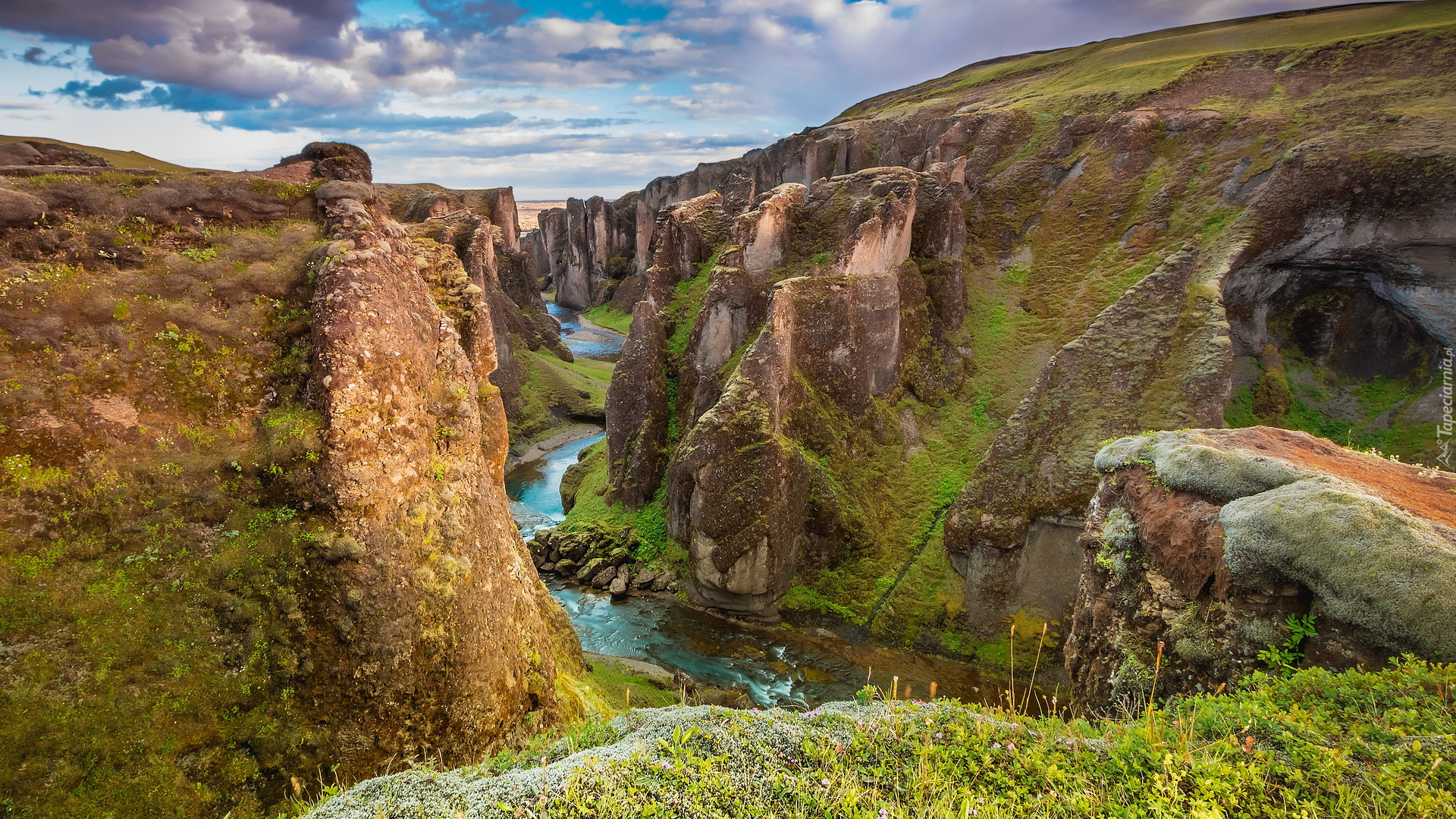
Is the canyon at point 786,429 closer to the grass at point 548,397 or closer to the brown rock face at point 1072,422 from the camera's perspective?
the brown rock face at point 1072,422

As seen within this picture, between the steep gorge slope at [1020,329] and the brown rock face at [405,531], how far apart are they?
12936mm

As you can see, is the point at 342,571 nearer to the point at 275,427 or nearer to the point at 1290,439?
the point at 275,427

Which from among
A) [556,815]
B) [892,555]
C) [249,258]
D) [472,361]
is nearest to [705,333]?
[892,555]

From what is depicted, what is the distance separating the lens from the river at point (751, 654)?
20.4 meters

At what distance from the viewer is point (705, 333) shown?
98.4 feet

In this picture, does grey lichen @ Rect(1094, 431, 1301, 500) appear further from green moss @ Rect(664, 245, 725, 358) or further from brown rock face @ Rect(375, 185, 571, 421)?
brown rock face @ Rect(375, 185, 571, 421)

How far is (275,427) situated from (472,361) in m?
5.29

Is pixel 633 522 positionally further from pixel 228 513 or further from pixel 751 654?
pixel 228 513

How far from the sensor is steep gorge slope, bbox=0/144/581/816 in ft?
25.2

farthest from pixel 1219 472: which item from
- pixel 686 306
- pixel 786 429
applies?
pixel 686 306

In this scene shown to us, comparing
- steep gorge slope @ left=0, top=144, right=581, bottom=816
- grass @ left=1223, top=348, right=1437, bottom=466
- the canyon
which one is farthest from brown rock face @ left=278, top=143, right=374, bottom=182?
grass @ left=1223, top=348, right=1437, bottom=466

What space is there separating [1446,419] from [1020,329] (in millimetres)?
15054

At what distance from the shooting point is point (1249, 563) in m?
9.68

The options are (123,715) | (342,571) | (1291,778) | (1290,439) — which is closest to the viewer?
(1291,778)
